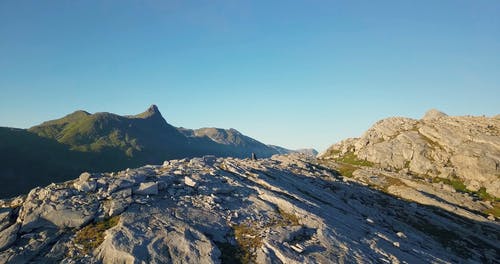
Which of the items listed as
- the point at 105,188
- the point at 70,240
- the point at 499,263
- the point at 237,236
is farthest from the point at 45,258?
the point at 499,263

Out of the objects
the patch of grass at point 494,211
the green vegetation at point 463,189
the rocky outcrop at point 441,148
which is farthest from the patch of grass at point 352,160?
the patch of grass at point 494,211

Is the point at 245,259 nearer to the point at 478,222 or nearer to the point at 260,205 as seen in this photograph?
the point at 260,205

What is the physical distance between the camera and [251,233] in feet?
113

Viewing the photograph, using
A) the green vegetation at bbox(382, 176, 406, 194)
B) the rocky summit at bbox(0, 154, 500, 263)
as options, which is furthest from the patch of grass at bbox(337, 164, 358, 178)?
the rocky summit at bbox(0, 154, 500, 263)

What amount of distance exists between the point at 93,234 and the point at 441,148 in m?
110

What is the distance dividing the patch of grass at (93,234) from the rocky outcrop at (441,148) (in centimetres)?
9666

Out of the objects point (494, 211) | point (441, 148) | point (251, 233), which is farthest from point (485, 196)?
point (251, 233)

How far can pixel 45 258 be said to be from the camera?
91.5 feet

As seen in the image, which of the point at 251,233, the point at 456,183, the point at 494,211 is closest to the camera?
the point at 251,233

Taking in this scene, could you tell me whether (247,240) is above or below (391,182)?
below

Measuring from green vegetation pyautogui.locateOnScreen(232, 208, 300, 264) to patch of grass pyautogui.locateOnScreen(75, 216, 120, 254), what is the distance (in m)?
11.5

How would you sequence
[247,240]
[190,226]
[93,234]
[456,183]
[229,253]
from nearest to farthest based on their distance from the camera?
[229,253] → [93,234] → [247,240] → [190,226] → [456,183]

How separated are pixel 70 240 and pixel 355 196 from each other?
5448 centimetres

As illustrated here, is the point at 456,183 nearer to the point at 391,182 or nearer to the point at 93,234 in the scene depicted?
the point at 391,182
